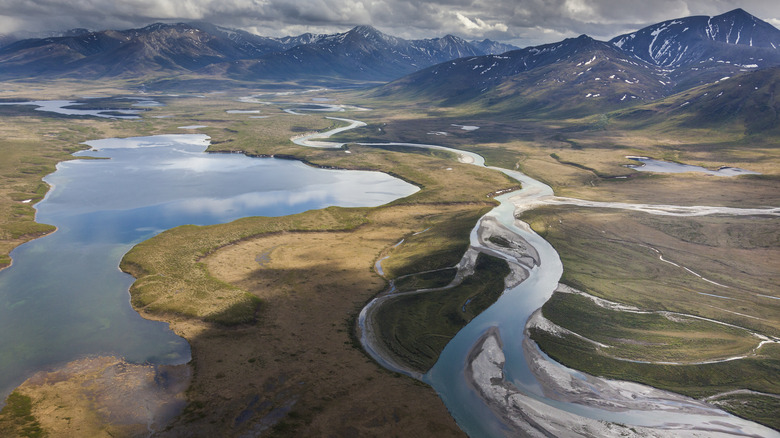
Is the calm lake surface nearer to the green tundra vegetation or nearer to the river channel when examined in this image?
the green tundra vegetation

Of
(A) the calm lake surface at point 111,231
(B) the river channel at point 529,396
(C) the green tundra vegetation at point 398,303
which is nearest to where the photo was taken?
(B) the river channel at point 529,396

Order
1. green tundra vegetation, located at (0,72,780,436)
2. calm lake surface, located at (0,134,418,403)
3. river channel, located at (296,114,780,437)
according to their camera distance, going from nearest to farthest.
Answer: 1. river channel, located at (296,114,780,437)
2. green tundra vegetation, located at (0,72,780,436)
3. calm lake surface, located at (0,134,418,403)

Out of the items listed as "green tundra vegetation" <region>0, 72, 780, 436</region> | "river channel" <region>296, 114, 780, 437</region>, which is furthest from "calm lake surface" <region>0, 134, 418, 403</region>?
"river channel" <region>296, 114, 780, 437</region>

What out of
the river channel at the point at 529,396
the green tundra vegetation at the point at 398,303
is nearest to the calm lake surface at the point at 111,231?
the green tundra vegetation at the point at 398,303

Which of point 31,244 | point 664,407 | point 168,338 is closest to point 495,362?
point 664,407

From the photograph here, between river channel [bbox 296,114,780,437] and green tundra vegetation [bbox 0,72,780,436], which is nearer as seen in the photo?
river channel [bbox 296,114,780,437]

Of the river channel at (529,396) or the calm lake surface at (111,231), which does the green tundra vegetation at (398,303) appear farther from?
the calm lake surface at (111,231)

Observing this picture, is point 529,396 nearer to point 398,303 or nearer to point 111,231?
point 398,303
